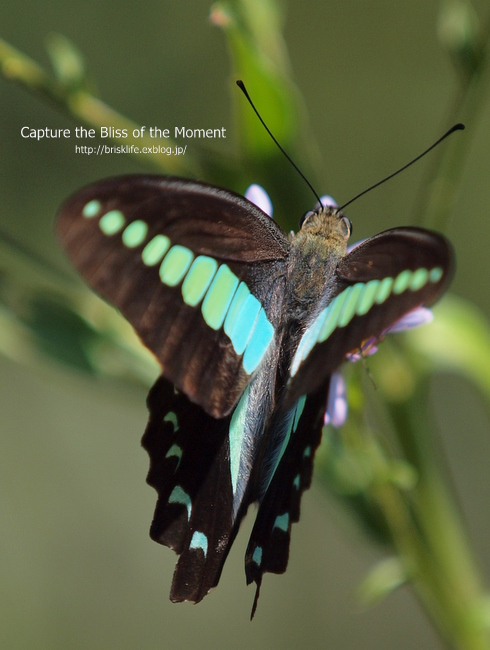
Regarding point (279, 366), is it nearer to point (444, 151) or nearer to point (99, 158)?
point (444, 151)

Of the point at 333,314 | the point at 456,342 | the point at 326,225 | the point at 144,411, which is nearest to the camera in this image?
the point at 333,314

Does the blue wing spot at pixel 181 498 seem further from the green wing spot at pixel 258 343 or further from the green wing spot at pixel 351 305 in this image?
the green wing spot at pixel 351 305

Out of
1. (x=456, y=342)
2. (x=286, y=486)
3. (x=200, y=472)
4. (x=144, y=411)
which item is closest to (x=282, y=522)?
(x=286, y=486)

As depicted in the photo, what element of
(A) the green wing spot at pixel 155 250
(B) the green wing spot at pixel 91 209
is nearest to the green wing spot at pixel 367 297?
(A) the green wing spot at pixel 155 250

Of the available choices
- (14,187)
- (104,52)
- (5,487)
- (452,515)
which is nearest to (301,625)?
(5,487)

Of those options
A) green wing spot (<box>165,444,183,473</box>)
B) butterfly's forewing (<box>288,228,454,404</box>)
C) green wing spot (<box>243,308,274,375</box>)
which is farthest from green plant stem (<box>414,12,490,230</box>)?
green wing spot (<box>165,444,183,473</box>)

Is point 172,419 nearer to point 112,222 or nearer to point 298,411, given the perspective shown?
point 298,411
